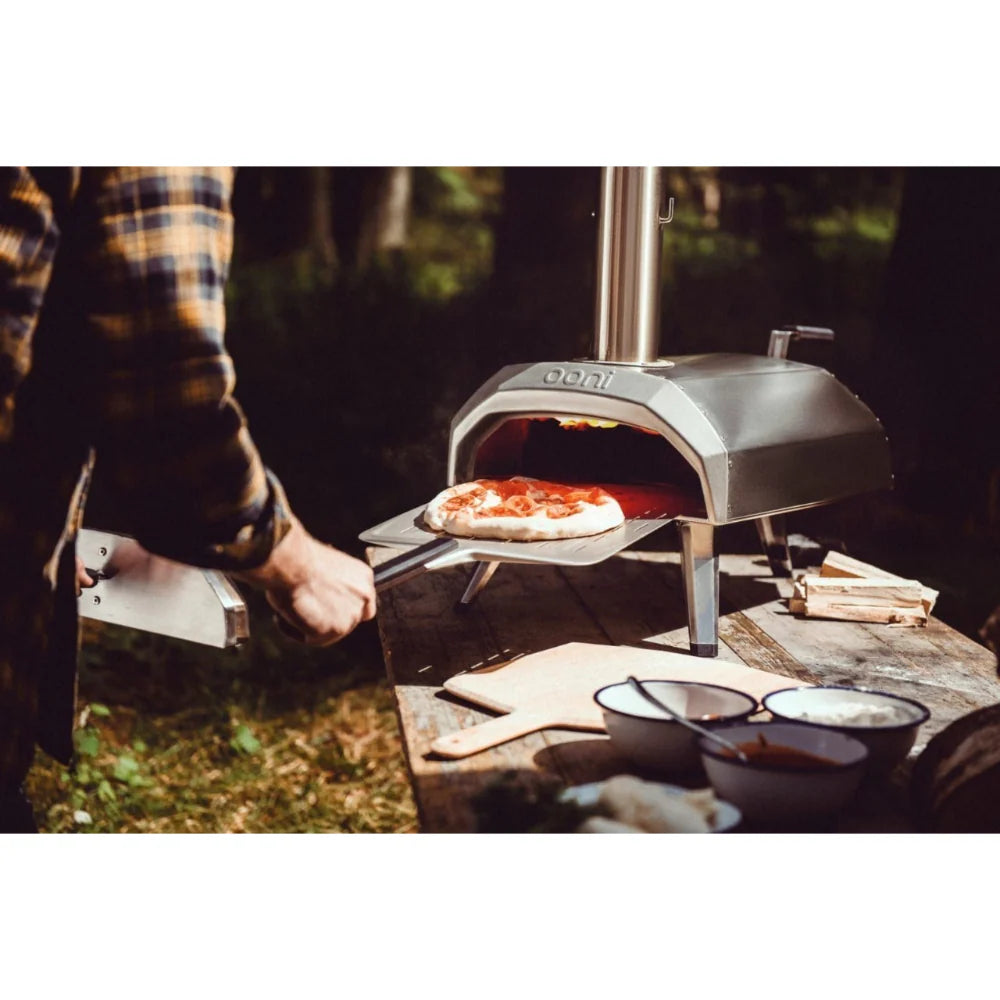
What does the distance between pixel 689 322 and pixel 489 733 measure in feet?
7.90

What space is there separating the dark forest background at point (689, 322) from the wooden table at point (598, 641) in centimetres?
52

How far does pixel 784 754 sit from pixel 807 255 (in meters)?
3.00

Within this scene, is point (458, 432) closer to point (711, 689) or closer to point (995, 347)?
point (711, 689)

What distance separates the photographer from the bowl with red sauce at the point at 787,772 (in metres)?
1.84

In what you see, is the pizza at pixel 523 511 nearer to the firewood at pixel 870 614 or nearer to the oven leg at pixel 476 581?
the oven leg at pixel 476 581

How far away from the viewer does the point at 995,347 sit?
3.31m

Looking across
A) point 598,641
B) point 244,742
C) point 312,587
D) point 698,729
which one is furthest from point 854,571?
point 244,742

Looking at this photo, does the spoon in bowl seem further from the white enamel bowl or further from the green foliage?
the green foliage

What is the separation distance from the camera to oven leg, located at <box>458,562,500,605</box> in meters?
3.06

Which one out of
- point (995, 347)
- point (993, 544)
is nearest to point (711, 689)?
point (993, 544)

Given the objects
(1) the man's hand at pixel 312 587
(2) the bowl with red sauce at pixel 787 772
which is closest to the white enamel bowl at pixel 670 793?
(2) the bowl with red sauce at pixel 787 772

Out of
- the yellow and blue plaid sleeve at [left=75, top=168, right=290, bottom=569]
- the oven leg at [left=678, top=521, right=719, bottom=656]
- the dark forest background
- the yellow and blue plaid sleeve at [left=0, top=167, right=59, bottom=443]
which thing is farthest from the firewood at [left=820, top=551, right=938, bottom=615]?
the yellow and blue plaid sleeve at [left=0, top=167, right=59, bottom=443]

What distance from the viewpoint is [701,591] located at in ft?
8.92

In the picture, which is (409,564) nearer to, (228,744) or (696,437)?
(696,437)
